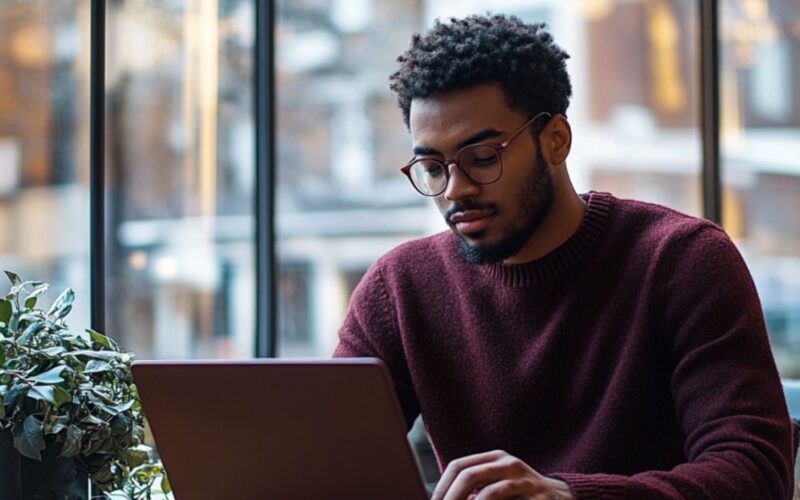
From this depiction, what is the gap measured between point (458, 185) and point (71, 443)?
592 millimetres

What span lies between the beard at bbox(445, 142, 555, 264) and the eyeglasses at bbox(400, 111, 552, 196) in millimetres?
43

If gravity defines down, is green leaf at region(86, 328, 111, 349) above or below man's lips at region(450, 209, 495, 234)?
below

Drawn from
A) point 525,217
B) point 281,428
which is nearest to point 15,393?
point 281,428

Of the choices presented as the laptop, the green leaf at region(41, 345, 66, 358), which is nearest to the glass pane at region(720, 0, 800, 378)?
the green leaf at region(41, 345, 66, 358)

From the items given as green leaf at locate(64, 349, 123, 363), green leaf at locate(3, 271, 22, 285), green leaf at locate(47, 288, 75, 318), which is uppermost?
green leaf at locate(3, 271, 22, 285)

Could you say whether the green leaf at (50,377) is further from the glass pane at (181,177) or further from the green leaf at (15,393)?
the glass pane at (181,177)

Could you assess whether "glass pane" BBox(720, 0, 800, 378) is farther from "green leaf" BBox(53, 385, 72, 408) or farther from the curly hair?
"green leaf" BBox(53, 385, 72, 408)

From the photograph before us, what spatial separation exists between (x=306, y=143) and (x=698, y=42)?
1481 mm

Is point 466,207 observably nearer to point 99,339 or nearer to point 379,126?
point 99,339

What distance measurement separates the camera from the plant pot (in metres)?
1.40

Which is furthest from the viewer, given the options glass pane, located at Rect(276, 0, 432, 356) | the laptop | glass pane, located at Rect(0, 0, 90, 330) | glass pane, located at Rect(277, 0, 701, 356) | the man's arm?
glass pane, located at Rect(276, 0, 432, 356)

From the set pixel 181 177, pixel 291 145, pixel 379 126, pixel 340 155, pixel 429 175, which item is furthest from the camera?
pixel 340 155

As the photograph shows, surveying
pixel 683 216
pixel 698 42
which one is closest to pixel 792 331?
pixel 698 42

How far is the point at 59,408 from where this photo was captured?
1419 mm
